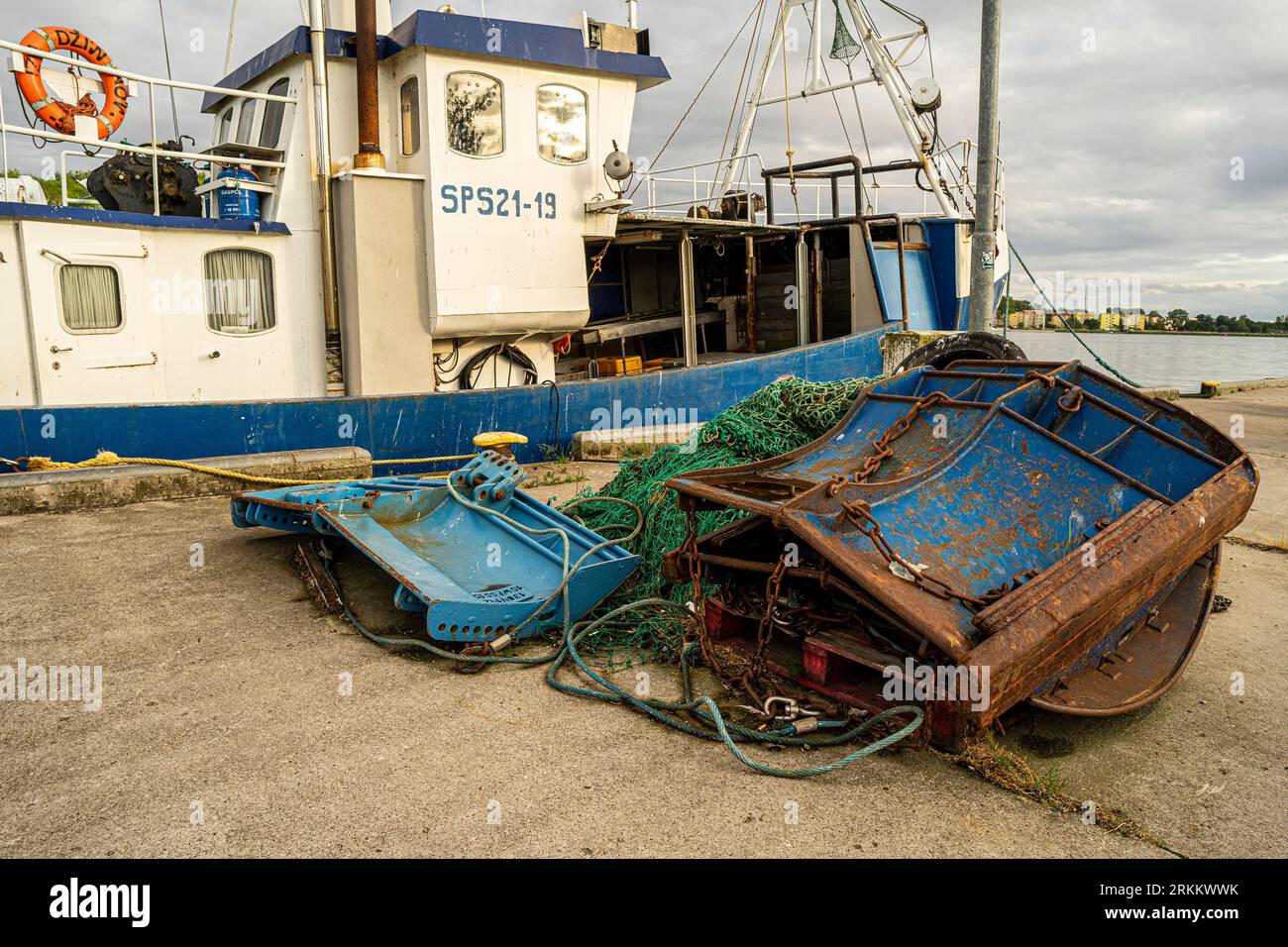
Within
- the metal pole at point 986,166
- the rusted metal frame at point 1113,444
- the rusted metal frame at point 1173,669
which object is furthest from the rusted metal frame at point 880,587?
the metal pole at point 986,166

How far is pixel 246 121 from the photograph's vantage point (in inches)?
360

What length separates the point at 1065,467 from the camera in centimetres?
393

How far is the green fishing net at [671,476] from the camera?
4449 mm

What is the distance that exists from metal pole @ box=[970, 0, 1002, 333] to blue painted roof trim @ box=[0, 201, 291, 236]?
6.13 meters

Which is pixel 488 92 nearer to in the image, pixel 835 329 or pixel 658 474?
pixel 658 474

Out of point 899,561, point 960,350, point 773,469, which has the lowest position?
point 899,561

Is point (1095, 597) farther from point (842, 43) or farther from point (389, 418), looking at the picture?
point (842, 43)

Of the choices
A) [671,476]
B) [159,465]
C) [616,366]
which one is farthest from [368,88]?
[671,476]

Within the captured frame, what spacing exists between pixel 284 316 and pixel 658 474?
14.3ft

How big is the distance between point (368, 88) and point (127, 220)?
232 centimetres

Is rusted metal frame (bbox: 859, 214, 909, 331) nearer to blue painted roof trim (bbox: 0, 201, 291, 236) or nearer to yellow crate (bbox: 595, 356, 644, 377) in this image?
yellow crate (bbox: 595, 356, 644, 377)

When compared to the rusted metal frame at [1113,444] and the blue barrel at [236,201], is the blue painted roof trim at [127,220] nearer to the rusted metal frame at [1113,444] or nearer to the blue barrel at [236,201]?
the blue barrel at [236,201]

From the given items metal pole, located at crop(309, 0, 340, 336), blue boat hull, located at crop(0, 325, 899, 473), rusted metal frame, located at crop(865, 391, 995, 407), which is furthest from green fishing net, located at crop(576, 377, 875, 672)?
metal pole, located at crop(309, 0, 340, 336)

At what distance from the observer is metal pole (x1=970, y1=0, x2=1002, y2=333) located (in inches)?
332
